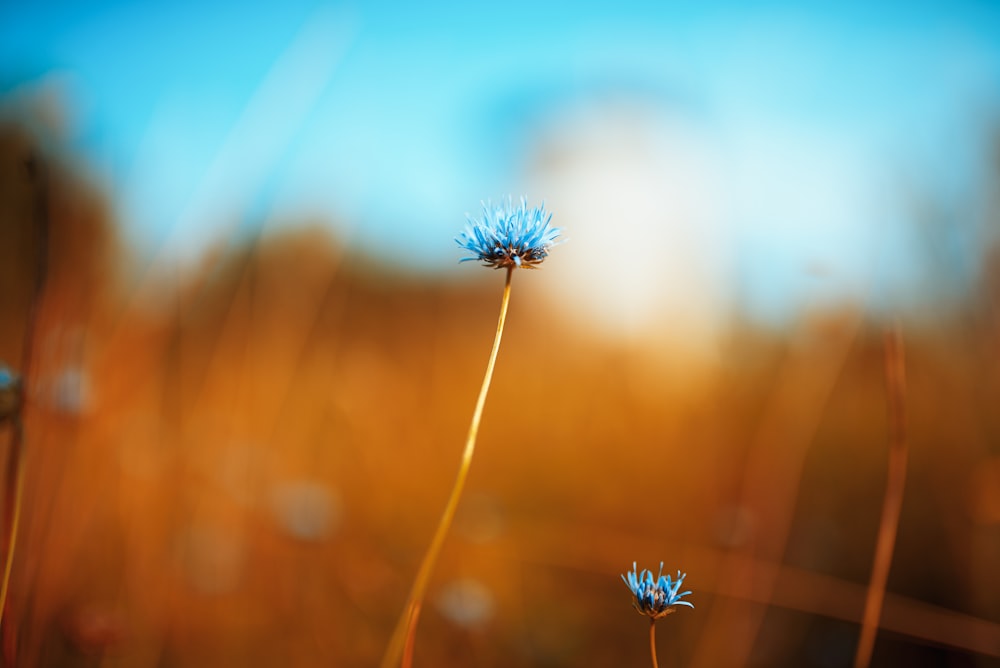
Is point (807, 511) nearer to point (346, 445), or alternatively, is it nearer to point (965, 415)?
point (965, 415)

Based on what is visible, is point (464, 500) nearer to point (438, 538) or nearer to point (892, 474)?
point (892, 474)

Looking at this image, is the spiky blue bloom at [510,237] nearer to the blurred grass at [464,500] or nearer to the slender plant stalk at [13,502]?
the slender plant stalk at [13,502]

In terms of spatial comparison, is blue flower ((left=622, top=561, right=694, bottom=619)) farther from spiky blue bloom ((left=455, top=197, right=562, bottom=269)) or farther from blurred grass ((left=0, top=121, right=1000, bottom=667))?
blurred grass ((left=0, top=121, right=1000, bottom=667))

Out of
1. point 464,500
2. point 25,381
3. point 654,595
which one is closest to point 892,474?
point 654,595

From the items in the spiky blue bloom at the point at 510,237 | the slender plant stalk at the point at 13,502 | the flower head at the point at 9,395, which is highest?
the spiky blue bloom at the point at 510,237

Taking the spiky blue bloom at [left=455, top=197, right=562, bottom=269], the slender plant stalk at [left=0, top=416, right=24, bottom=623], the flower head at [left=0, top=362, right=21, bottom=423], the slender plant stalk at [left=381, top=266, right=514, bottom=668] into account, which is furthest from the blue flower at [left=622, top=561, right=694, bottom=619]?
the flower head at [left=0, top=362, right=21, bottom=423]

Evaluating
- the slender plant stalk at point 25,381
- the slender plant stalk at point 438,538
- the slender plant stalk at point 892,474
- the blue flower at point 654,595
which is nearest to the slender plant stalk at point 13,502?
the slender plant stalk at point 25,381
